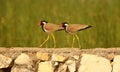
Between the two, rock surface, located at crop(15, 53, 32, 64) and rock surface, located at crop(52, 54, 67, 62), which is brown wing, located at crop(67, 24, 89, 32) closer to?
rock surface, located at crop(52, 54, 67, 62)

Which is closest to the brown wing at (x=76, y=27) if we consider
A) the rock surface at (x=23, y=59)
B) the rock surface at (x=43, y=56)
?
the rock surface at (x=43, y=56)

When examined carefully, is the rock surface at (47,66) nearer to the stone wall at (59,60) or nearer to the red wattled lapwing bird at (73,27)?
the stone wall at (59,60)

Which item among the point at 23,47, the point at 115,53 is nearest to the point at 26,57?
the point at 23,47

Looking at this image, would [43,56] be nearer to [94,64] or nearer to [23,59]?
[23,59]

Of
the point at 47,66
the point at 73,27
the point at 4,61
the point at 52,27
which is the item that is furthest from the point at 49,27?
the point at 4,61

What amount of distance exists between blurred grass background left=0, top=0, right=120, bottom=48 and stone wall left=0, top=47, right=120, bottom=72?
0.04 m

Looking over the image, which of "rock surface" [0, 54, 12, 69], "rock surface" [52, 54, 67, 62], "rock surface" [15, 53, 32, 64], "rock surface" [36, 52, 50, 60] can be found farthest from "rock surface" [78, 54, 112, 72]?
"rock surface" [0, 54, 12, 69]

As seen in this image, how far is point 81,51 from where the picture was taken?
3.06 m

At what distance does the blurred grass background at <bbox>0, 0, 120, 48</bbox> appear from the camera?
3.06 metres

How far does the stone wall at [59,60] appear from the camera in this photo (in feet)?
9.88

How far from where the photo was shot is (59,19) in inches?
122

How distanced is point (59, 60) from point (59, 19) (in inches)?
11.0

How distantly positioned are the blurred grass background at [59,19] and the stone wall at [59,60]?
45 mm

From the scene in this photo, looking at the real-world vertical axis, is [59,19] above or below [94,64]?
above
